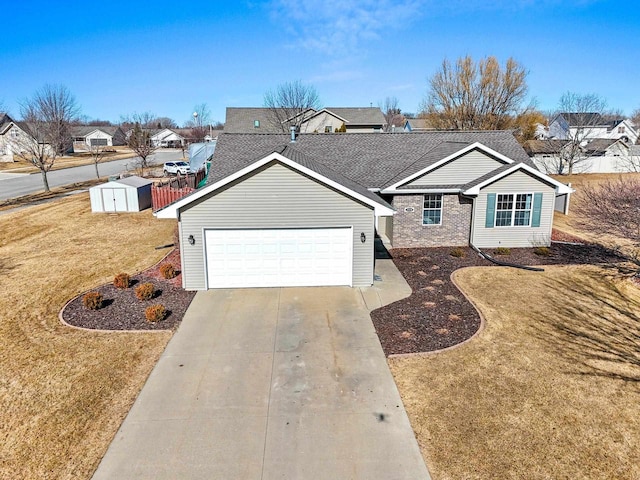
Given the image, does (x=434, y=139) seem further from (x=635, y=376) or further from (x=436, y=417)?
(x=436, y=417)

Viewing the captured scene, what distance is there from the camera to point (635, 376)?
9.59 metres

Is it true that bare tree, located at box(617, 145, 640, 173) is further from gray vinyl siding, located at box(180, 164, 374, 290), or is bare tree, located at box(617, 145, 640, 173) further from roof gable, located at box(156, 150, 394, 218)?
roof gable, located at box(156, 150, 394, 218)

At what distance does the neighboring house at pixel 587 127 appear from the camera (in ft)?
166

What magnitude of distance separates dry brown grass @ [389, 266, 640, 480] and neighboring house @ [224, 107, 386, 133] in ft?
145

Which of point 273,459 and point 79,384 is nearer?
point 273,459

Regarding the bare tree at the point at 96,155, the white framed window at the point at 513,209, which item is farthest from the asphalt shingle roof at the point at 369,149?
the bare tree at the point at 96,155

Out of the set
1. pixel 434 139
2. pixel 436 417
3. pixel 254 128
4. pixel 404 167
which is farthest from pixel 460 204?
pixel 254 128

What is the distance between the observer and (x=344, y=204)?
47.7ft

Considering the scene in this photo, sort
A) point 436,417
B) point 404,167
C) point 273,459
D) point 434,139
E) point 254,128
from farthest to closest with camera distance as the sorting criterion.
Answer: point 254,128, point 434,139, point 404,167, point 436,417, point 273,459

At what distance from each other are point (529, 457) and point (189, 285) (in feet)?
36.3

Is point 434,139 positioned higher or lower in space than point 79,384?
higher

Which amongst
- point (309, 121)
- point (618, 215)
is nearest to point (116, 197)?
point (618, 215)

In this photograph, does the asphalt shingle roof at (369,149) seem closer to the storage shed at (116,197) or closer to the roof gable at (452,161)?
the roof gable at (452,161)

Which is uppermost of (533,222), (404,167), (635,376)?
(404,167)
